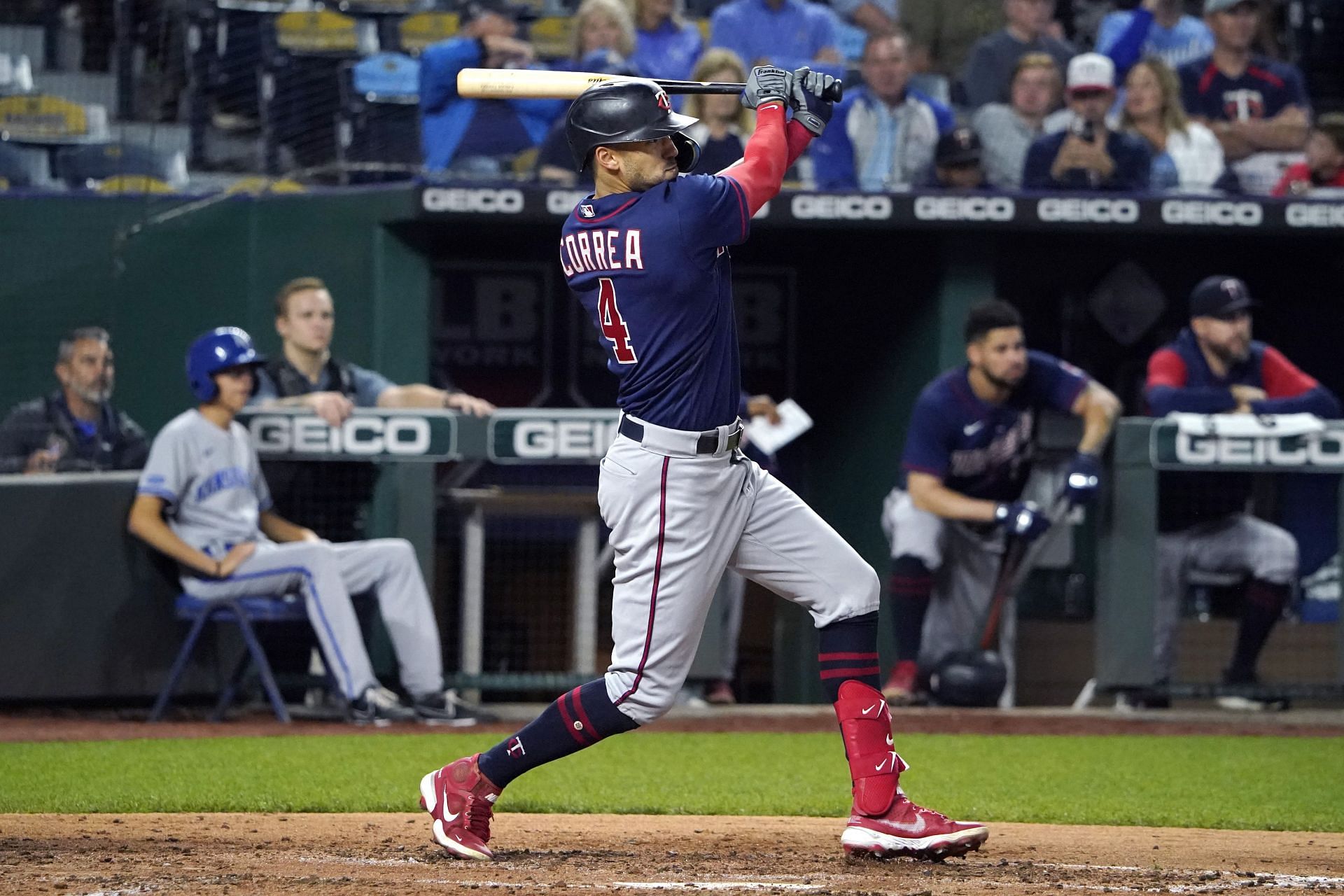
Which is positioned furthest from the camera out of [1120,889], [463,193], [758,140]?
[463,193]

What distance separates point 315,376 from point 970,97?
11.9 feet

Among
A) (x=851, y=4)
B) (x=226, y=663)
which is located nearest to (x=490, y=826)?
(x=226, y=663)

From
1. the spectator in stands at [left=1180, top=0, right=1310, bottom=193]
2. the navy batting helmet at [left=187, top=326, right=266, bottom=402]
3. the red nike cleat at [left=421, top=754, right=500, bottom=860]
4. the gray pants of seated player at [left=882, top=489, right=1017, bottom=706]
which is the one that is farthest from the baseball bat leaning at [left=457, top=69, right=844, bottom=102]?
the spectator in stands at [left=1180, top=0, right=1310, bottom=193]

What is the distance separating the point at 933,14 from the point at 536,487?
3.43 m

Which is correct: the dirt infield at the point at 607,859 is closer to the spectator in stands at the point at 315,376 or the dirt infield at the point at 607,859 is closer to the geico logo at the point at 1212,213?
the spectator in stands at the point at 315,376

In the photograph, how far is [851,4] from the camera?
9.44 metres

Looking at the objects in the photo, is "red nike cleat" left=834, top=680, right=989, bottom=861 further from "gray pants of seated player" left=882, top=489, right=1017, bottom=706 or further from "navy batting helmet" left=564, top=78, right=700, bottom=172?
"gray pants of seated player" left=882, top=489, right=1017, bottom=706

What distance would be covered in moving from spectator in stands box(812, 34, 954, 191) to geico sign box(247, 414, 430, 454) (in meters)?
2.27

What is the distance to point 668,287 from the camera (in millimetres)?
3557

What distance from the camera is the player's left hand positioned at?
6688 millimetres

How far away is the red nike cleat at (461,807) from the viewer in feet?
12.0

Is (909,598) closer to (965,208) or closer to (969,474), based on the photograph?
(969,474)

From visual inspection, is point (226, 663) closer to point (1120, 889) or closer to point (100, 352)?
point (100, 352)

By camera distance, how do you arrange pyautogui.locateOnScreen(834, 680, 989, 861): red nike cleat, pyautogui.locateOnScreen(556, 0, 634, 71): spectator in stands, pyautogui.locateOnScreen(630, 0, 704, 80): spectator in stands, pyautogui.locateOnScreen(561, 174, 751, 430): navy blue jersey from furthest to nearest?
pyautogui.locateOnScreen(630, 0, 704, 80): spectator in stands
pyautogui.locateOnScreen(556, 0, 634, 71): spectator in stands
pyautogui.locateOnScreen(834, 680, 989, 861): red nike cleat
pyautogui.locateOnScreen(561, 174, 751, 430): navy blue jersey
